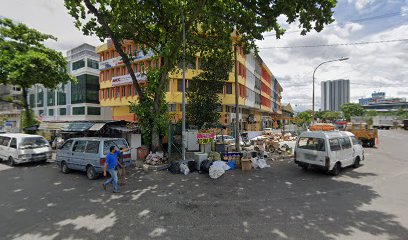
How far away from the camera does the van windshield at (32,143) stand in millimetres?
12119

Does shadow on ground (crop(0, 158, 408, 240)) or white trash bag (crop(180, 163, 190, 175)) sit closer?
shadow on ground (crop(0, 158, 408, 240))

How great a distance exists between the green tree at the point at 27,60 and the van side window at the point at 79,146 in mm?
9503

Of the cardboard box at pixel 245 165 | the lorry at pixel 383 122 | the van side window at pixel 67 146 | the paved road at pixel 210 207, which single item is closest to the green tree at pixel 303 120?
the lorry at pixel 383 122

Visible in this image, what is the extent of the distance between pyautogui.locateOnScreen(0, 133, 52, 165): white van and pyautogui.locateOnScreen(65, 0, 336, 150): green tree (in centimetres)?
636

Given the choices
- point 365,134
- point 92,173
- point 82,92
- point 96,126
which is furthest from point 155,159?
point 82,92

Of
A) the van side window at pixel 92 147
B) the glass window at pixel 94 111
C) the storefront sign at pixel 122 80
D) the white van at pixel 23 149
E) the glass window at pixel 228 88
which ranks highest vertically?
the storefront sign at pixel 122 80

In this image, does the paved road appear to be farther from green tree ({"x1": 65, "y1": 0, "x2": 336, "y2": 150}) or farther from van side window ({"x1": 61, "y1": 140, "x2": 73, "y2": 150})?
green tree ({"x1": 65, "y1": 0, "x2": 336, "y2": 150})

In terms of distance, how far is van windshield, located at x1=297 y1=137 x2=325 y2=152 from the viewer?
941cm

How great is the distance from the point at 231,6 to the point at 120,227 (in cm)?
1212

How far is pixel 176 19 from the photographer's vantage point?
1339 centimetres

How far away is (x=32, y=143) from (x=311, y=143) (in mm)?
15397

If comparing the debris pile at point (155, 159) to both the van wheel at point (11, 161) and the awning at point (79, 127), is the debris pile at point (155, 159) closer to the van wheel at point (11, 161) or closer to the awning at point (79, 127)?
the awning at point (79, 127)

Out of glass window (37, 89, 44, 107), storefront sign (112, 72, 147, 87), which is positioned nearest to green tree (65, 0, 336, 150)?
storefront sign (112, 72, 147, 87)

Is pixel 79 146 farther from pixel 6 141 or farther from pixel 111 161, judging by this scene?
pixel 6 141
